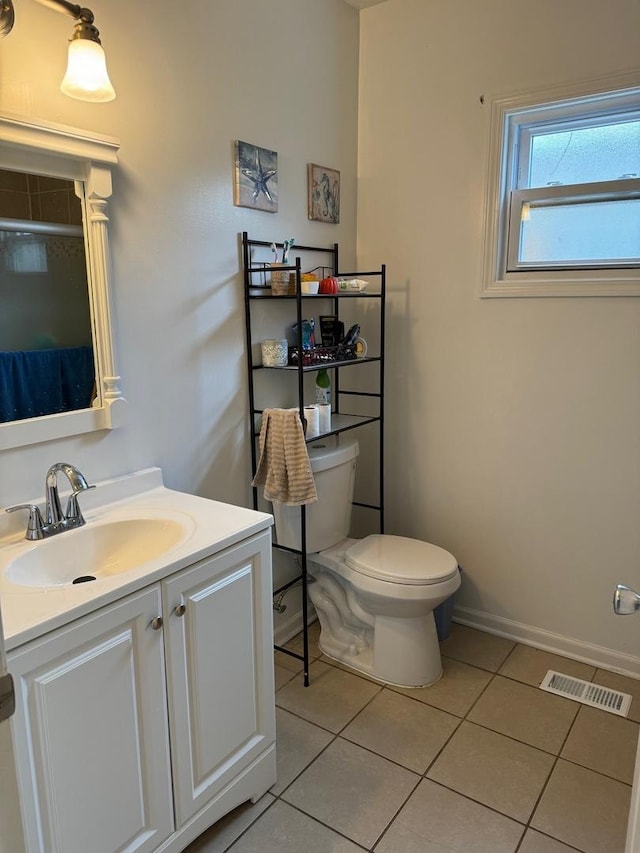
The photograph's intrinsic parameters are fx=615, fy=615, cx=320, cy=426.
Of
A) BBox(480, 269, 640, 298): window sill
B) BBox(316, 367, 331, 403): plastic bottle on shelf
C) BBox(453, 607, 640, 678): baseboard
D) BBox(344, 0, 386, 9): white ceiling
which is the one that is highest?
BBox(344, 0, 386, 9): white ceiling

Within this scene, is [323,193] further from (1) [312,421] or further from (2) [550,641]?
(2) [550,641]

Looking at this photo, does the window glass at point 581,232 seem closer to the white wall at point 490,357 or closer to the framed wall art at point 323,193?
the white wall at point 490,357

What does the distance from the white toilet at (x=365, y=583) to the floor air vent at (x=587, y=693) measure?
16.9 inches

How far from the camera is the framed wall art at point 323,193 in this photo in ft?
7.97

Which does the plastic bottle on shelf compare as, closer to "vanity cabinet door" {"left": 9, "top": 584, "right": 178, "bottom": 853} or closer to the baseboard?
the baseboard

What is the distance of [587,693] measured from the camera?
2.26 meters

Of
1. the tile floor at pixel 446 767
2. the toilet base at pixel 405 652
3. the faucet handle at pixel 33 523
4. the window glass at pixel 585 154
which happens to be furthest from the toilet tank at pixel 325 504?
the window glass at pixel 585 154

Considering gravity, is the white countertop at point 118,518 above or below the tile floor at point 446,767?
above

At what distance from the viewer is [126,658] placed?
1.32 metres

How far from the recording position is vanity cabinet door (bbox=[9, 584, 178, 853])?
1155 mm

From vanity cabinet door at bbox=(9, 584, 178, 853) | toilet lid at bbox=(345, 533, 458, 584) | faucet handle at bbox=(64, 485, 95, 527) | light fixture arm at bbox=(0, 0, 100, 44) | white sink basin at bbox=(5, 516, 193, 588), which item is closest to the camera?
vanity cabinet door at bbox=(9, 584, 178, 853)

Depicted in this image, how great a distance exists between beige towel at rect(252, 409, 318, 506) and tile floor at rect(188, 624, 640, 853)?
29.3 inches

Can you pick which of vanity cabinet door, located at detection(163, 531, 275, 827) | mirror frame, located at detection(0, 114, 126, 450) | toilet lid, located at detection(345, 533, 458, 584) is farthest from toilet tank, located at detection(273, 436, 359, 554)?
mirror frame, located at detection(0, 114, 126, 450)

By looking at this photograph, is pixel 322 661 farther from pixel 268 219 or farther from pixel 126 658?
pixel 268 219
